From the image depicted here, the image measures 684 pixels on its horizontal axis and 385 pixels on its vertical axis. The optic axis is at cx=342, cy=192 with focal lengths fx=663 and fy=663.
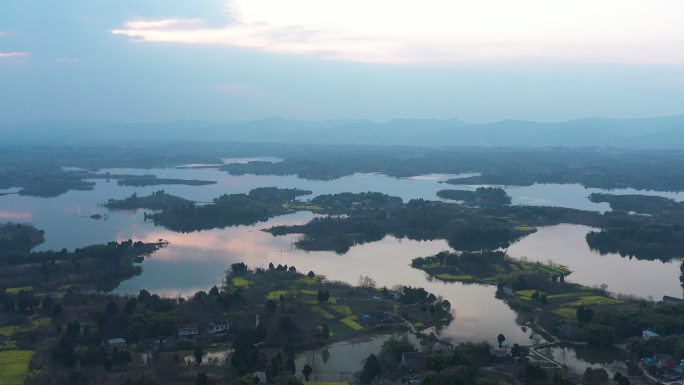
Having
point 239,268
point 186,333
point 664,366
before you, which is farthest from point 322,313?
point 664,366

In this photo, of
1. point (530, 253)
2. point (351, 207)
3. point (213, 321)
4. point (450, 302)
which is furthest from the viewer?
point (351, 207)

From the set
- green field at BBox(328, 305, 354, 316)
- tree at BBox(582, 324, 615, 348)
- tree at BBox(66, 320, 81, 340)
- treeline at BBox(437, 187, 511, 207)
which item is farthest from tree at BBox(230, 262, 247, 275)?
treeline at BBox(437, 187, 511, 207)

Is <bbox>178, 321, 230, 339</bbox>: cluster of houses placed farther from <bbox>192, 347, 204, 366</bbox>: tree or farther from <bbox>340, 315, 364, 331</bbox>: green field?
<bbox>340, 315, 364, 331</bbox>: green field

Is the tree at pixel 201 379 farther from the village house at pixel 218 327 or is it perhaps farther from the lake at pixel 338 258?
the village house at pixel 218 327

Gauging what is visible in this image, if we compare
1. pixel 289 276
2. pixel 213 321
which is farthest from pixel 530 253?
pixel 213 321

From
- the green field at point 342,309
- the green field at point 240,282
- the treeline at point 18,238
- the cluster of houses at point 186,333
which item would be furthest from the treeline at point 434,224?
the cluster of houses at point 186,333

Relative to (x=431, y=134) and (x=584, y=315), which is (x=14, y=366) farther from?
(x=431, y=134)

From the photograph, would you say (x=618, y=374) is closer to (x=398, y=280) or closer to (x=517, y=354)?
(x=517, y=354)
